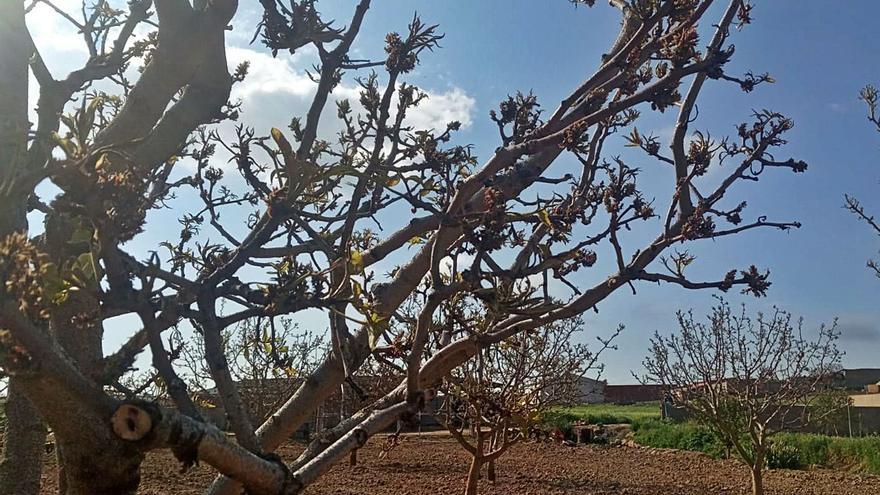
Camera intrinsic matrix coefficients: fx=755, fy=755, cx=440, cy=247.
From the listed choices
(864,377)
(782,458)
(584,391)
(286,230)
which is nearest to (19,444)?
(286,230)

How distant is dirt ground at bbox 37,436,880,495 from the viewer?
12079mm

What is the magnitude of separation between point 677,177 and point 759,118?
1.47ft

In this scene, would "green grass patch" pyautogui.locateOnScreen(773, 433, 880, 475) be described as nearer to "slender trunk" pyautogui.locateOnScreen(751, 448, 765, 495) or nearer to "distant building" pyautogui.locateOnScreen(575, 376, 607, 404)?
"distant building" pyautogui.locateOnScreen(575, 376, 607, 404)

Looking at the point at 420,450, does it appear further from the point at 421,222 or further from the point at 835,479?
the point at 421,222

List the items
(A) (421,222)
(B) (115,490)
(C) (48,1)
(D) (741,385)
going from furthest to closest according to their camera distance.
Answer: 1. (D) (741,385)
2. (C) (48,1)
3. (A) (421,222)
4. (B) (115,490)

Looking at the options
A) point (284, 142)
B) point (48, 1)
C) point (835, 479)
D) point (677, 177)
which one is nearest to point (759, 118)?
point (677, 177)

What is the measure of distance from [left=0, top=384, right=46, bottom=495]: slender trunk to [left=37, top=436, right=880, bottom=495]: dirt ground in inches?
337

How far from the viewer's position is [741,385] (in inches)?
422

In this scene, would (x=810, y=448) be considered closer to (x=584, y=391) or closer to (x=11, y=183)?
(x=584, y=391)

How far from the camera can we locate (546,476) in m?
14.0

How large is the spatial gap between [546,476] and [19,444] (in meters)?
12.2

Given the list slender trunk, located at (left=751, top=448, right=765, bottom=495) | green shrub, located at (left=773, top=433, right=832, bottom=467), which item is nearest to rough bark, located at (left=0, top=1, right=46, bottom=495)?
slender trunk, located at (left=751, top=448, right=765, bottom=495)

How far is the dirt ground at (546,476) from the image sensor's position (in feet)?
39.6

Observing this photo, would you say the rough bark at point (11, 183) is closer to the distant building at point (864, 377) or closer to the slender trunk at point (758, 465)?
the slender trunk at point (758, 465)
